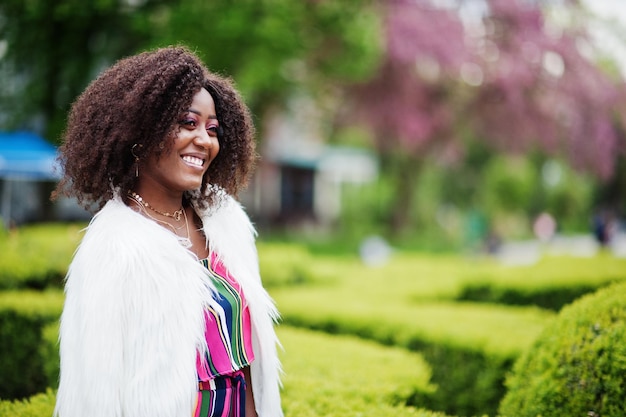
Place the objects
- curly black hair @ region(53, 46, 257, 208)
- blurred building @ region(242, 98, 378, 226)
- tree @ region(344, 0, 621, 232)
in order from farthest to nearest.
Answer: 1. blurred building @ region(242, 98, 378, 226)
2. tree @ region(344, 0, 621, 232)
3. curly black hair @ region(53, 46, 257, 208)

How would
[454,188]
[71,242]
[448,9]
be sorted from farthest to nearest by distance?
1. [454,188]
2. [448,9]
3. [71,242]

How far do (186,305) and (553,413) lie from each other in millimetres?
1931

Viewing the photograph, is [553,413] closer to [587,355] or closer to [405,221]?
[587,355]

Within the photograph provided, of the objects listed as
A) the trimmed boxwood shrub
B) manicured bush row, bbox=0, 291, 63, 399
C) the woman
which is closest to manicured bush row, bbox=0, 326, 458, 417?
the trimmed boxwood shrub

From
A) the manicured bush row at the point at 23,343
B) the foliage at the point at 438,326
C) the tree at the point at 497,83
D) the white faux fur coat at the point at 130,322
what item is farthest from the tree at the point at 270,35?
the white faux fur coat at the point at 130,322

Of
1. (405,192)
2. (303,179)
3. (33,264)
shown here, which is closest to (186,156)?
(33,264)

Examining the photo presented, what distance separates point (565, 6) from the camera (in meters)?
18.6

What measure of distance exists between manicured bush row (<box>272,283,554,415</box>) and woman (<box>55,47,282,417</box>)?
183 cm

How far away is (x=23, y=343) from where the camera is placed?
582 centimetres

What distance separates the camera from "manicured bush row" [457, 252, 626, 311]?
27.4ft

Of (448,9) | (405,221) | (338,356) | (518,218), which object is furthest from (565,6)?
(518,218)

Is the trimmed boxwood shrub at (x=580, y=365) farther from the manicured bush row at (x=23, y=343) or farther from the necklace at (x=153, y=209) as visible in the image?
the manicured bush row at (x=23, y=343)

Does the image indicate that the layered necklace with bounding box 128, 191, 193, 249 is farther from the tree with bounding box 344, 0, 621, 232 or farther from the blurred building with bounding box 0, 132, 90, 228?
the tree with bounding box 344, 0, 621, 232

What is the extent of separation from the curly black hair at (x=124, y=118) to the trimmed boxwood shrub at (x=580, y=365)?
2135 millimetres
